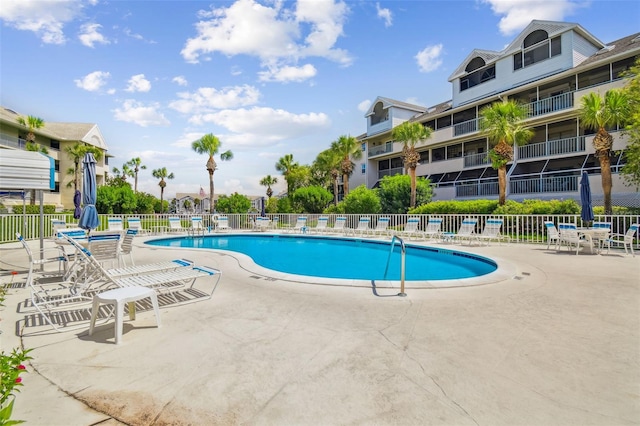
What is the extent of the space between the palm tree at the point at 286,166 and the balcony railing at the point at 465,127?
2075 cm

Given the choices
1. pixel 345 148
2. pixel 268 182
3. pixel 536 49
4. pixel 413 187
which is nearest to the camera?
pixel 413 187

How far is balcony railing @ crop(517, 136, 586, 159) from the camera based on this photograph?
1992cm

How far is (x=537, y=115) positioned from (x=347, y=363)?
2432 centimetres

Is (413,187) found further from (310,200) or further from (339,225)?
(310,200)

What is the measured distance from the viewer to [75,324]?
163 inches

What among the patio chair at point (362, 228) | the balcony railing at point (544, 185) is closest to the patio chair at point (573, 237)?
the patio chair at point (362, 228)

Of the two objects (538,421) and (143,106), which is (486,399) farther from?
(143,106)

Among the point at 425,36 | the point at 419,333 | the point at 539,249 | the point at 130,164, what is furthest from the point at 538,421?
the point at 130,164

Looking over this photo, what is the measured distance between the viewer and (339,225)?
19375mm

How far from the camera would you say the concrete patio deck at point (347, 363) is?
7.63 feet

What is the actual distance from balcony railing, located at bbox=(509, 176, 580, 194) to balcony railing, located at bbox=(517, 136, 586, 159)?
1860 millimetres

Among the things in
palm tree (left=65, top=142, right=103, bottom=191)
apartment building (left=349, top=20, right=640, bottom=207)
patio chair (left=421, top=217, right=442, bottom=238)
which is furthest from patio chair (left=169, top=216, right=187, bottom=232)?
apartment building (left=349, top=20, right=640, bottom=207)

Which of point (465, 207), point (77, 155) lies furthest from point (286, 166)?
point (465, 207)

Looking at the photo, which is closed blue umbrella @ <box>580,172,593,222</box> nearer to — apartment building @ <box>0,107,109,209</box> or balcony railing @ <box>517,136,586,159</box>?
balcony railing @ <box>517,136,586,159</box>
